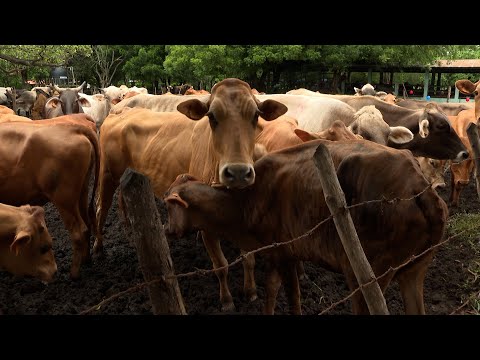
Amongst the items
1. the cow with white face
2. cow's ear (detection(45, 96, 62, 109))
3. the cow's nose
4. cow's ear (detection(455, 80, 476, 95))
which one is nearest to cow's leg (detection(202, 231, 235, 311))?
the cow's nose

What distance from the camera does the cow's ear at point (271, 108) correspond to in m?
4.23

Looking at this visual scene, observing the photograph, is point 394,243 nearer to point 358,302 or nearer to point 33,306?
point 358,302

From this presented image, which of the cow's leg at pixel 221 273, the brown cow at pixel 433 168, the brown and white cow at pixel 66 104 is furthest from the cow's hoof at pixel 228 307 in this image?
the brown and white cow at pixel 66 104

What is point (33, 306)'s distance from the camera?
4.57 m

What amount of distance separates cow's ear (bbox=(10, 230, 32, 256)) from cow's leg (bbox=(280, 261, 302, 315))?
2243 millimetres

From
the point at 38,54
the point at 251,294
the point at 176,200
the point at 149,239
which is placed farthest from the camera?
the point at 38,54

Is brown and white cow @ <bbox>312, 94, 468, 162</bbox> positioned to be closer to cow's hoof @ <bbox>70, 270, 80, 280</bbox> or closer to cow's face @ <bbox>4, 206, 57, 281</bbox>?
cow's hoof @ <bbox>70, 270, 80, 280</bbox>

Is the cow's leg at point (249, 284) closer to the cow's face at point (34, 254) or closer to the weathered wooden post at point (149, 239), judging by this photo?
the cow's face at point (34, 254)

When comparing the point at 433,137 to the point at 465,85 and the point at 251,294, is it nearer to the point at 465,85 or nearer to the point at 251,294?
the point at 465,85

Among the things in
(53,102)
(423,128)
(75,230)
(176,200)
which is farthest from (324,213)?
(53,102)

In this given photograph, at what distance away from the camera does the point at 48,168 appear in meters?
4.92

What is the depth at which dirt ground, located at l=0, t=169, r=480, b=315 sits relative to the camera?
448 centimetres

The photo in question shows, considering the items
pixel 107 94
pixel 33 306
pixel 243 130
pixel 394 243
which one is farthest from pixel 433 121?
pixel 107 94

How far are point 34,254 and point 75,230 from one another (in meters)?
0.81
